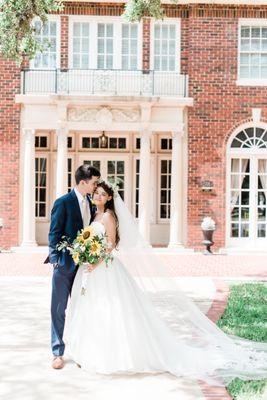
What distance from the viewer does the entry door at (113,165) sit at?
67.4 ft

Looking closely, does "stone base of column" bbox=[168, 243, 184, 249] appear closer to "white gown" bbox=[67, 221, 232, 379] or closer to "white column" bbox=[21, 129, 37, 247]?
"white column" bbox=[21, 129, 37, 247]

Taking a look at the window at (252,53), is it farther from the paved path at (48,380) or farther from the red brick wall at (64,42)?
the paved path at (48,380)

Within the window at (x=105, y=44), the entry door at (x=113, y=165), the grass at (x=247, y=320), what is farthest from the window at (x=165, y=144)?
the grass at (x=247, y=320)

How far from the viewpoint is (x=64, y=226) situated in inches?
264

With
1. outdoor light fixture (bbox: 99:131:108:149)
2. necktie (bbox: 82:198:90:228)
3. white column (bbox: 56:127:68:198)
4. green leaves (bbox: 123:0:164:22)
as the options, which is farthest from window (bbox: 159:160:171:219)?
necktie (bbox: 82:198:90:228)

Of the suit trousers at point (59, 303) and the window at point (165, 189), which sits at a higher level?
the window at point (165, 189)

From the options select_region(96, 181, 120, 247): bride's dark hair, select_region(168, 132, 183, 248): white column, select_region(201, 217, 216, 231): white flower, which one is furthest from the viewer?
select_region(168, 132, 183, 248): white column

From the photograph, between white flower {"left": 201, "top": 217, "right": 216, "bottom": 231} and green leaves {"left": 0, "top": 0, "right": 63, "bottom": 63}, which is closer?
green leaves {"left": 0, "top": 0, "right": 63, "bottom": 63}

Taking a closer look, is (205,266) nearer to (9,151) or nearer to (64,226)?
(9,151)

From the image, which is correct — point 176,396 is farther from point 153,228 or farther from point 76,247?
point 153,228

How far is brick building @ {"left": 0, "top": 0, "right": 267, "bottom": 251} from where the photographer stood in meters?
18.5

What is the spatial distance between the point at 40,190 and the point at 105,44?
489cm

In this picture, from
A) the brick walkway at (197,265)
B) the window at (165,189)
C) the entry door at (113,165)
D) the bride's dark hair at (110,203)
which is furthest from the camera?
the window at (165,189)

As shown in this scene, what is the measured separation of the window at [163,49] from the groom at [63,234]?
518 inches
